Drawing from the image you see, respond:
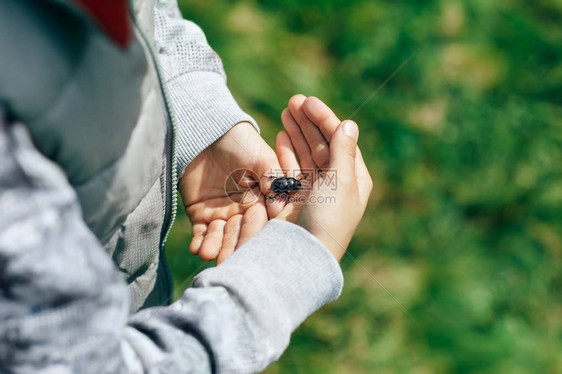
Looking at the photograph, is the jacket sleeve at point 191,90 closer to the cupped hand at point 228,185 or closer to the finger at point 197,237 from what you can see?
the cupped hand at point 228,185

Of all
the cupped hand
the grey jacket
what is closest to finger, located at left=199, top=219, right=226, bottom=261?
the cupped hand

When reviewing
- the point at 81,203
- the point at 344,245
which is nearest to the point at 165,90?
the point at 81,203

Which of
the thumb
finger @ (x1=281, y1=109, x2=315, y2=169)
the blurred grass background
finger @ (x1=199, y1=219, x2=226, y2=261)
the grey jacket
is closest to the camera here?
the grey jacket

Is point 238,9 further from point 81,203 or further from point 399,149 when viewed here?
point 81,203

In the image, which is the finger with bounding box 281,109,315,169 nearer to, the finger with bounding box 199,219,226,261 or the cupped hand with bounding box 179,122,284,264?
the cupped hand with bounding box 179,122,284,264

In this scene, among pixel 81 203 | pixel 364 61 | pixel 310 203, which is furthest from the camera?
pixel 364 61

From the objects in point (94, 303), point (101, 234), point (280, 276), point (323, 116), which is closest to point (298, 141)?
point (323, 116)
